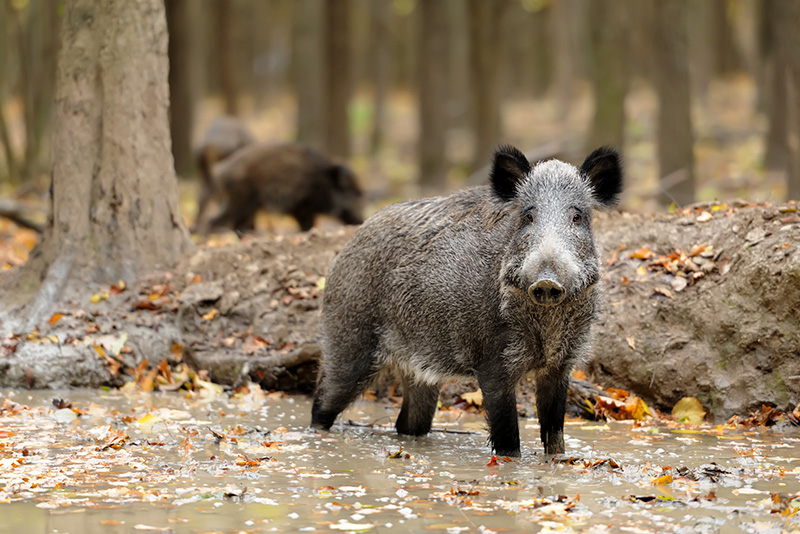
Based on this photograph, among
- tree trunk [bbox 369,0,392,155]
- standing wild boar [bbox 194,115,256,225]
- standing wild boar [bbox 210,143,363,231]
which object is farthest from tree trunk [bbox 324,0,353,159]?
tree trunk [bbox 369,0,392,155]

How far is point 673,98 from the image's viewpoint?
50.3 feet

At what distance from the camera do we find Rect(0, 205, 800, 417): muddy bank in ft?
23.9

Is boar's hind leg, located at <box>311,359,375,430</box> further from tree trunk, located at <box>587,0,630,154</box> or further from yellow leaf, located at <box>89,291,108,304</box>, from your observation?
tree trunk, located at <box>587,0,630,154</box>

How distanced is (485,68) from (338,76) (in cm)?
335

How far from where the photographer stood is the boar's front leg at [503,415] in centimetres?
604

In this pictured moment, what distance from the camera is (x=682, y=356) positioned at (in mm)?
7605

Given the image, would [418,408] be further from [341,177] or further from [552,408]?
[341,177]

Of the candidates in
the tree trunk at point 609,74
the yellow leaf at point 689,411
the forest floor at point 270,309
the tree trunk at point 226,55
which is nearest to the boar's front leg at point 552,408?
the yellow leaf at point 689,411

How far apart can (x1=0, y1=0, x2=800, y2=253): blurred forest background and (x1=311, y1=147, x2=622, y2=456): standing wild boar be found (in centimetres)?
183

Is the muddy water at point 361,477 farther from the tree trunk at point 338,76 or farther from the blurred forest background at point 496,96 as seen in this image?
the tree trunk at point 338,76

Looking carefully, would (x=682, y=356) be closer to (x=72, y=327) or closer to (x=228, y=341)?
(x=228, y=341)

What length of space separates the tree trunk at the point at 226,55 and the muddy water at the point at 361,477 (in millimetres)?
20309

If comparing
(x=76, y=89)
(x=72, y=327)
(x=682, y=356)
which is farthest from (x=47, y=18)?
(x=682, y=356)

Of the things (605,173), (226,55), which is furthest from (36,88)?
(605,173)
